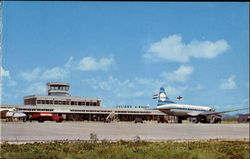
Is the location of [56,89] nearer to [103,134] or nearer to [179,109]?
[179,109]

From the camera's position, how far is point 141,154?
14805 mm

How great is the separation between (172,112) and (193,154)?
7010cm

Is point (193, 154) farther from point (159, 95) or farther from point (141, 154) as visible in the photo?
point (159, 95)

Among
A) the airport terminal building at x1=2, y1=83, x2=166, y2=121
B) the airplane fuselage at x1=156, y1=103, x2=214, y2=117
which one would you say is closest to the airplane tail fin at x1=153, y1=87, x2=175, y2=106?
the airplane fuselage at x1=156, y1=103, x2=214, y2=117

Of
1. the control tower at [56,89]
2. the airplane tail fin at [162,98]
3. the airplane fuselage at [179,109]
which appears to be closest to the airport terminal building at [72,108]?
the control tower at [56,89]

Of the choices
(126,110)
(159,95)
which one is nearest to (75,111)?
(126,110)

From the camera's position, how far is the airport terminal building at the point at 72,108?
96.5m

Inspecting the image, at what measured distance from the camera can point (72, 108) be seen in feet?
329

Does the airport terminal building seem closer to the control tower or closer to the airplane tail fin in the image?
the control tower

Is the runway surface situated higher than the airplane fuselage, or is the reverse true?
the airplane fuselage

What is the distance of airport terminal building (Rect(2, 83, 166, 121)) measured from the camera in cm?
9653

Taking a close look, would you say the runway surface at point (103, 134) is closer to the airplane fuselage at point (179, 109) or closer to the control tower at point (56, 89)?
the airplane fuselage at point (179, 109)

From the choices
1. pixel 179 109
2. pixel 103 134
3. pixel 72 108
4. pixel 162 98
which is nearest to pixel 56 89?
pixel 72 108

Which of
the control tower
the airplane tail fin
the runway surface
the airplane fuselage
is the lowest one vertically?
the runway surface
